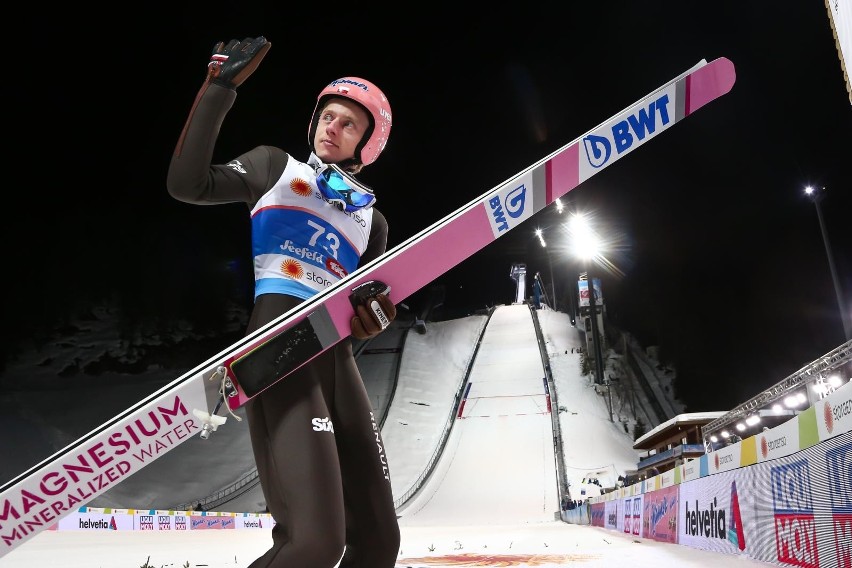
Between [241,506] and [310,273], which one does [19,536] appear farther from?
[241,506]

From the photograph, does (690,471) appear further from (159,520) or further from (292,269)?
(159,520)

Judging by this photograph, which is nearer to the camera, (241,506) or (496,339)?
(241,506)

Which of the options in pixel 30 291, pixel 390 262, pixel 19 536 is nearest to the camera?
pixel 19 536

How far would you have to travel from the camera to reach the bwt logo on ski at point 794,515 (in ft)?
12.5

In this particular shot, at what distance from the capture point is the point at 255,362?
169cm

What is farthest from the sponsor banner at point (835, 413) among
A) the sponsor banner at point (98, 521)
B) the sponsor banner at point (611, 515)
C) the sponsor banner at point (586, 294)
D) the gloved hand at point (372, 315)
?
the sponsor banner at point (586, 294)

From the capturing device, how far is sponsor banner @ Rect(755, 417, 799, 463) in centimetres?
434

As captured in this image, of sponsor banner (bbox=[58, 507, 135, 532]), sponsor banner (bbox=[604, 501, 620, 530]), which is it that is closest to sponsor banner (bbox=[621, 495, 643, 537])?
sponsor banner (bbox=[604, 501, 620, 530])

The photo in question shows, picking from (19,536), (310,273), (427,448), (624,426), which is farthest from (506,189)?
(624,426)

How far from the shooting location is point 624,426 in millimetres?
23875

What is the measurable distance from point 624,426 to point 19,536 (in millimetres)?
24608

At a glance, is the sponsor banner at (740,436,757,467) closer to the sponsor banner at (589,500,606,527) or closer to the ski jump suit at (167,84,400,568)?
the ski jump suit at (167,84,400,568)

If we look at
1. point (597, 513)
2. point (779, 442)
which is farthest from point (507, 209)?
point (597, 513)

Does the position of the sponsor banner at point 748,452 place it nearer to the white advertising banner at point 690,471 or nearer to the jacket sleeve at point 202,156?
the white advertising banner at point 690,471
